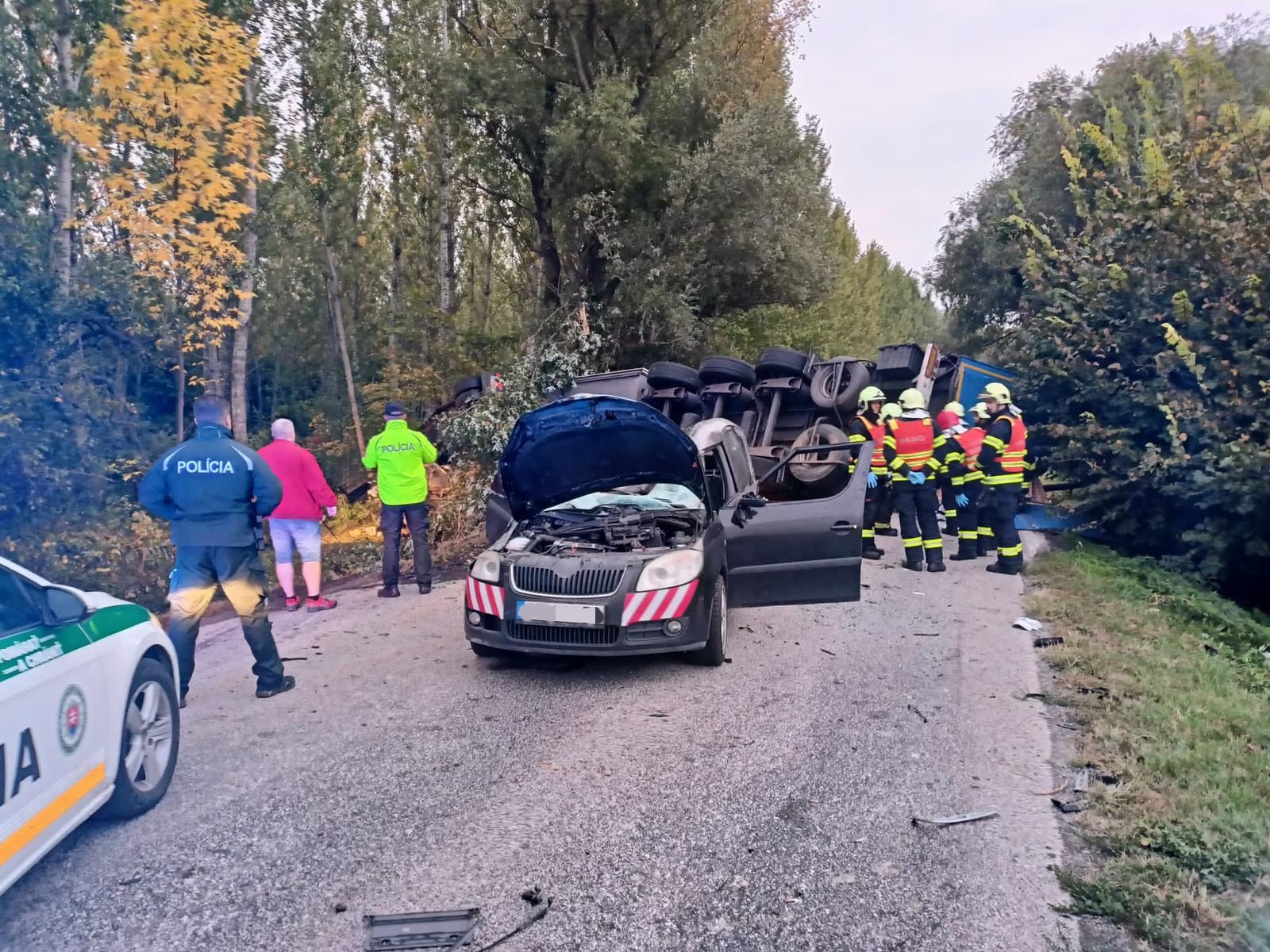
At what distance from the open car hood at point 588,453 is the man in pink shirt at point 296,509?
2131 mm

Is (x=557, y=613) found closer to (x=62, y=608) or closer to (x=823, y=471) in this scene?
(x=62, y=608)

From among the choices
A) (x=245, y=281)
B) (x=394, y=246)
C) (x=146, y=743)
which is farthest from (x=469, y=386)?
(x=394, y=246)

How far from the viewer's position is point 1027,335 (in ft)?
38.7

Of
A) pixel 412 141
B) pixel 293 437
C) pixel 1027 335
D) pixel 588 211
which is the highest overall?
pixel 412 141

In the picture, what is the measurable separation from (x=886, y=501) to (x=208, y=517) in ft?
25.3

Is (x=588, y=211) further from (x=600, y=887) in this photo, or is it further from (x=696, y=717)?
(x=600, y=887)

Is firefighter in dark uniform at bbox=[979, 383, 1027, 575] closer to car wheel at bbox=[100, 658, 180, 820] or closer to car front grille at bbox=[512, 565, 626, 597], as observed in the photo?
car front grille at bbox=[512, 565, 626, 597]

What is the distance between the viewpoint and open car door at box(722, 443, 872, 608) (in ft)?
21.5

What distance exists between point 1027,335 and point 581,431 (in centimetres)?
782

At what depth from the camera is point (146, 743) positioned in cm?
414

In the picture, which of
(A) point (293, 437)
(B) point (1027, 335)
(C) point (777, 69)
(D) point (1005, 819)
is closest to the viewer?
(D) point (1005, 819)

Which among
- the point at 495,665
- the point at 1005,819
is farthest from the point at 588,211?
the point at 1005,819

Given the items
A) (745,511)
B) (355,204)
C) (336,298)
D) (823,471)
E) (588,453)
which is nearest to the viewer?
(745,511)

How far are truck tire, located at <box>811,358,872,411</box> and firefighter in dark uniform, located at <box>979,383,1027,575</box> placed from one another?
8.24 feet
